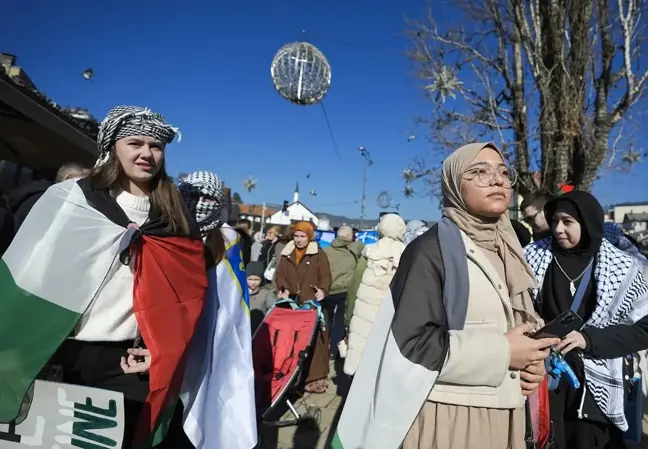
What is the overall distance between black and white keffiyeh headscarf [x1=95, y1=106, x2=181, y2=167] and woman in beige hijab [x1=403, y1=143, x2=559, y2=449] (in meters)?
1.23

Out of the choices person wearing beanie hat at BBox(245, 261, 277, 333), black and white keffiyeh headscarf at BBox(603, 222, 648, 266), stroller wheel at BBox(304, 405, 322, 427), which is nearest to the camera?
black and white keffiyeh headscarf at BBox(603, 222, 648, 266)

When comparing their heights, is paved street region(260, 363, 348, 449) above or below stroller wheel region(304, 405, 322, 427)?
below

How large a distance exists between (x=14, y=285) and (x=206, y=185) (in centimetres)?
114

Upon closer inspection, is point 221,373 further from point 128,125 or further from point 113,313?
point 128,125

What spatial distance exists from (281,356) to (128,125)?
3004mm

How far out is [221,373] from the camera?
2283 millimetres

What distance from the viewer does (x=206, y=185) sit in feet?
8.11

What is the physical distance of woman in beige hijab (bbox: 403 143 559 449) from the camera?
1338 millimetres

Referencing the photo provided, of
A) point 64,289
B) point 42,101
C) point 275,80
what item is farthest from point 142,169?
point 42,101

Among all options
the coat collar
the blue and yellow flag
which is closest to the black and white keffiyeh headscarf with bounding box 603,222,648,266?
the blue and yellow flag

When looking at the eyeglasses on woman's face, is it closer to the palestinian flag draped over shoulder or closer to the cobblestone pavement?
the palestinian flag draped over shoulder

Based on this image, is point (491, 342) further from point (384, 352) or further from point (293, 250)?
point (293, 250)

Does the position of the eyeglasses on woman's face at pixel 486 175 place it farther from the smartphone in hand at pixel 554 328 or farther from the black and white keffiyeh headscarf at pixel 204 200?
the black and white keffiyeh headscarf at pixel 204 200

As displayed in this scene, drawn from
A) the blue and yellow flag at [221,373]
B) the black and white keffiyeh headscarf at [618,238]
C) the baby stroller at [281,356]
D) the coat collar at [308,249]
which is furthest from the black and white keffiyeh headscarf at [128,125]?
the coat collar at [308,249]
